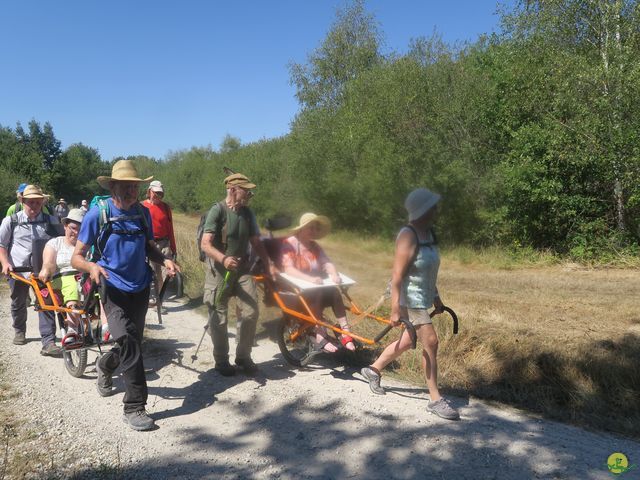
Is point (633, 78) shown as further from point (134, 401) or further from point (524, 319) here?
point (134, 401)

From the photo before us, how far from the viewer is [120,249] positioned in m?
4.20

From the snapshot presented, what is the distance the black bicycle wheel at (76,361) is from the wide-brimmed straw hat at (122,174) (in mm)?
1908

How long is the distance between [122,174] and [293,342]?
2.86 m

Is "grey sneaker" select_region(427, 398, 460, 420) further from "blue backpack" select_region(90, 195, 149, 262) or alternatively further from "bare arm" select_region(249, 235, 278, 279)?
"blue backpack" select_region(90, 195, 149, 262)

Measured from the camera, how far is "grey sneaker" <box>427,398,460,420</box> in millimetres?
4082

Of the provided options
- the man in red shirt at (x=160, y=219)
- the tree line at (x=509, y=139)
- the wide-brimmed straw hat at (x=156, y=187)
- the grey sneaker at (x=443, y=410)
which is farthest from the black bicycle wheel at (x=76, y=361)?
the tree line at (x=509, y=139)

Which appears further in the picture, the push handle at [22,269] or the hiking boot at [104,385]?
the push handle at [22,269]

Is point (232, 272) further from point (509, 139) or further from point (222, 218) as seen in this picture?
point (509, 139)

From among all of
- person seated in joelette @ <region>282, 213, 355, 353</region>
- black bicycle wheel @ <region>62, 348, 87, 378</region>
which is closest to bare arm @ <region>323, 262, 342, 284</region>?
person seated in joelette @ <region>282, 213, 355, 353</region>

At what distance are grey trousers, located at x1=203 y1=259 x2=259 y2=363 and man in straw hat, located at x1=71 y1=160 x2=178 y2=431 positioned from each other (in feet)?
3.33

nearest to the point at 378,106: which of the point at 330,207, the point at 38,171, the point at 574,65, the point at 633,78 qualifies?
the point at 330,207

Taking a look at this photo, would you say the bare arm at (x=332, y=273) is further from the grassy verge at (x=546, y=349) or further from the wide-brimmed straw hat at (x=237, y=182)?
the wide-brimmed straw hat at (x=237, y=182)

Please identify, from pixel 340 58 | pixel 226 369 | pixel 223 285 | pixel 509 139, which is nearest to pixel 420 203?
pixel 223 285

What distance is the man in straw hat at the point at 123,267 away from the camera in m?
4.14
